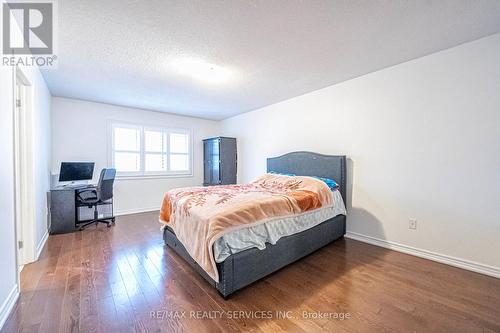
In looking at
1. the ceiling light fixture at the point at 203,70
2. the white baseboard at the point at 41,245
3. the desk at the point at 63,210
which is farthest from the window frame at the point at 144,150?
the ceiling light fixture at the point at 203,70

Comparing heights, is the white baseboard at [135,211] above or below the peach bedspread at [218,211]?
below

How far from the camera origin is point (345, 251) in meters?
2.91

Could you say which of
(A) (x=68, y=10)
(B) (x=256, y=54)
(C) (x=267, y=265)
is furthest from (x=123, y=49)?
(C) (x=267, y=265)

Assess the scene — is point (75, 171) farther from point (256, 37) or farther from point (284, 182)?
point (256, 37)

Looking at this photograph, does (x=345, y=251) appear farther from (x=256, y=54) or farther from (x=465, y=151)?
(x=256, y=54)

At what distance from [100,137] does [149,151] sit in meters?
1.03

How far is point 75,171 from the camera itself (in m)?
3.98

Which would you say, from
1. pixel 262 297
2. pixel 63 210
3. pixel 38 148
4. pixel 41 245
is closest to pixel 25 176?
pixel 38 148

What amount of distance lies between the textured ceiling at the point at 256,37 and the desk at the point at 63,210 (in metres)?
1.78

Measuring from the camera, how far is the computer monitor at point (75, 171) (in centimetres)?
385

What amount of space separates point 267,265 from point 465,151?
252 cm

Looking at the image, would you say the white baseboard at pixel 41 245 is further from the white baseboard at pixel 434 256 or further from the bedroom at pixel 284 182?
the white baseboard at pixel 434 256

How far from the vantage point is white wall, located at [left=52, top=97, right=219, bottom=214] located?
13.8ft

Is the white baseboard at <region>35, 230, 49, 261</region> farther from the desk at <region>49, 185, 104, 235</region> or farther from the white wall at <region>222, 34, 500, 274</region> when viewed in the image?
the white wall at <region>222, 34, 500, 274</region>
